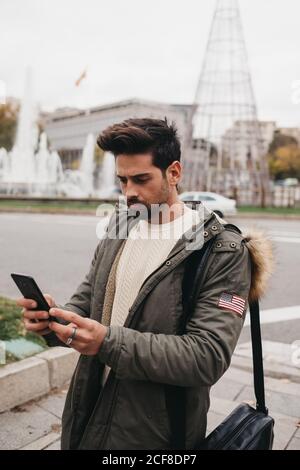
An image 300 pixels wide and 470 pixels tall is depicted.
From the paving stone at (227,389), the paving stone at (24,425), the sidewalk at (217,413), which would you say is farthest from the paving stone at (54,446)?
the paving stone at (227,389)

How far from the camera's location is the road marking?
595cm

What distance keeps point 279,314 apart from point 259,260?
4.75m

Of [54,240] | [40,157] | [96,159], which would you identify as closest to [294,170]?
[96,159]

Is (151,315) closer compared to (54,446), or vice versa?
(151,315)

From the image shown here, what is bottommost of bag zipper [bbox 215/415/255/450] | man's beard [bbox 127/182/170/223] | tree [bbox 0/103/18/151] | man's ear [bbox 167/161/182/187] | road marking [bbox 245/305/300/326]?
road marking [bbox 245/305/300/326]

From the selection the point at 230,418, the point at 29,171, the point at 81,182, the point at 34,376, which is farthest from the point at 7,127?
the point at 230,418

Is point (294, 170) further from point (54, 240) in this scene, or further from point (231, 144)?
point (54, 240)

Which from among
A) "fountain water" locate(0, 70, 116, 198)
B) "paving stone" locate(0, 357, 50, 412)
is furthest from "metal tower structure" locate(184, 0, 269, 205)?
"paving stone" locate(0, 357, 50, 412)

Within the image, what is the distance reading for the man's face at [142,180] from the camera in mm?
1706

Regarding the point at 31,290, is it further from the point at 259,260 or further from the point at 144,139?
the point at 259,260

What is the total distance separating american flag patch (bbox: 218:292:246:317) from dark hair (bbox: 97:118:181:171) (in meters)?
0.48

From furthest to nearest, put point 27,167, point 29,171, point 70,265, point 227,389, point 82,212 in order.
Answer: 1. point 27,167
2. point 29,171
3. point 82,212
4. point 70,265
5. point 227,389

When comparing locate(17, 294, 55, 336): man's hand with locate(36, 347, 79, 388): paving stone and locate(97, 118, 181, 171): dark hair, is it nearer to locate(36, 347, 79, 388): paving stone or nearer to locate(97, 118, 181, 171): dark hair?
locate(97, 118, 181, 171): dark hair

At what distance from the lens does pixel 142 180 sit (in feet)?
5.65
